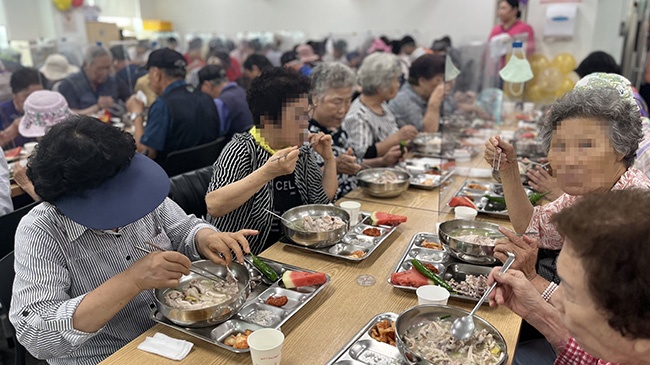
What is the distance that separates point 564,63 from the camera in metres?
6.13

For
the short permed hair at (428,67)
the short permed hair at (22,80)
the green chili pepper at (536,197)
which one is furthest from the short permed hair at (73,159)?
the short permed hair at (22,80)

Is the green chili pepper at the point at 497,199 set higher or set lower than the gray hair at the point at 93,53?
lower

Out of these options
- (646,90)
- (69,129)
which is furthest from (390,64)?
(646,90)

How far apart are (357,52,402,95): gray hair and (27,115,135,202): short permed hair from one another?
253cm

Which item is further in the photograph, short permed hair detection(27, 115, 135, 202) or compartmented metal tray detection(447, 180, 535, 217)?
compartmented metal tray detection(447, 180, 535, 217)

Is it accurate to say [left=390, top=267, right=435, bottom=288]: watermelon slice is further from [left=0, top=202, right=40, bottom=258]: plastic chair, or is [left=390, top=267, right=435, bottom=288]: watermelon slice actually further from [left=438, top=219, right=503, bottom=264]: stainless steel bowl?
[left=0, top=202, right=40, bottom=258]: plastic chair

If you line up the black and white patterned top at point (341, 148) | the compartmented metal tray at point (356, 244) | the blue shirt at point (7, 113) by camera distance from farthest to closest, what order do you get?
the blue shirt at point (7, 113) → the black and white patterned top at point (341, 148) → the compartmented metal tray at point (356, 244)

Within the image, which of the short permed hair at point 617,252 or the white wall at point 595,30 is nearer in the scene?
the short permed hair at point 617,252

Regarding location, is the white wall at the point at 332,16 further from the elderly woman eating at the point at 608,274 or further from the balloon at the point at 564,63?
the elderly woman eating at the point at 608,274

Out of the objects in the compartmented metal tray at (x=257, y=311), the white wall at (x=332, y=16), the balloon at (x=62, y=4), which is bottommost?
the compartmented metal tray at (x=257, y=311)

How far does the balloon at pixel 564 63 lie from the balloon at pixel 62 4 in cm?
950

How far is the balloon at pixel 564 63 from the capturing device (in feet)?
19.8

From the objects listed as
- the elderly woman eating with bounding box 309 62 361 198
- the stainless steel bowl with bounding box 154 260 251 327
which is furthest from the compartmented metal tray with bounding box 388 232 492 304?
the elderly woman eating with bounding box 309 62 361 198

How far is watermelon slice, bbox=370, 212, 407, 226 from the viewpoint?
2303 millimetres
